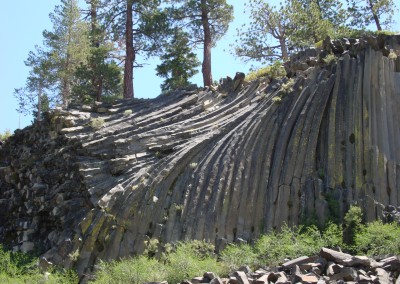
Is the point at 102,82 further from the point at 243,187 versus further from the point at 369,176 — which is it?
the point at 369,176

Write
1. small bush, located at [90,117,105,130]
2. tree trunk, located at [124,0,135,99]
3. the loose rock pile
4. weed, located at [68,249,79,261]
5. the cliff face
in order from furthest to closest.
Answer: tree trunk, located at [124,0,135,99]
small bush, located at [90,117,105,130]
the cliff face
weed, located at [68,249,79,261]
the loose rock pile

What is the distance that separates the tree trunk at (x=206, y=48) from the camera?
78.2ft

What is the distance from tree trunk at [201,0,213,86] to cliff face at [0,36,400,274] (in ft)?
15.5

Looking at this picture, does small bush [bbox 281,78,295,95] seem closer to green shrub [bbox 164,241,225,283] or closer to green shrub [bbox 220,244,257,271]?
green shrub [bbox 220,244,257,271]

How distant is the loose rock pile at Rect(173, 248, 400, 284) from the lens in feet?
35.3

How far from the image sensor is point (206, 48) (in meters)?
24.5

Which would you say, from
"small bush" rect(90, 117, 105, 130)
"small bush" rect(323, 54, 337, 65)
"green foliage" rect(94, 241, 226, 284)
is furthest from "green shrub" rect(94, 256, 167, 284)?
"small bush" rect(323, 54, 337, 65)

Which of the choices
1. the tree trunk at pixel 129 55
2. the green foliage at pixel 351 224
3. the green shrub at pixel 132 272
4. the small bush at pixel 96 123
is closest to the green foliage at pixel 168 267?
the green shrub at pixel 132 272

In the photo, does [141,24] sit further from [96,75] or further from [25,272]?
[25,272]

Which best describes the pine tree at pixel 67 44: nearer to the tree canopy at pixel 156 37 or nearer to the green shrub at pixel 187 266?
the tree canopy at pixel 156 37

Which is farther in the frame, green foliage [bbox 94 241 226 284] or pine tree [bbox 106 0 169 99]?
pine tree [bbox 106 0 169 99]

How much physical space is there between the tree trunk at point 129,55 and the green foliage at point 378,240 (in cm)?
1175

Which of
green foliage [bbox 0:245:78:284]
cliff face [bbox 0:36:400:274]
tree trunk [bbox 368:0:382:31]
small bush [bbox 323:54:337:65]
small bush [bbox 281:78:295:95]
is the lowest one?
green foliage [bbox 0:245:78:284]

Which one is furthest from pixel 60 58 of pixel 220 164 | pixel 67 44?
pixel 220 164
